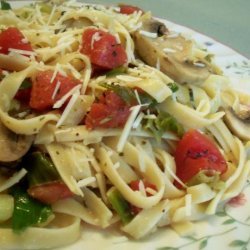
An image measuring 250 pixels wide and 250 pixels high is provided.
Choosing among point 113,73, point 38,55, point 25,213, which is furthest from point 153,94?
point 25,213

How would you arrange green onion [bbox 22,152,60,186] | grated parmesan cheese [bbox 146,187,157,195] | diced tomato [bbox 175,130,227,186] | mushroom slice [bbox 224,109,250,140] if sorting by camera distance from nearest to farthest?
green onion [bbox 22,152,60,186] → grated parmesan cheese [bbox 146,187,157,195] → diced tomato [bbox 175,130,227,186] → mushroom slice [bbox 224,109,250,140]

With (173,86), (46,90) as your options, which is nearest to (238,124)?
(173,86)

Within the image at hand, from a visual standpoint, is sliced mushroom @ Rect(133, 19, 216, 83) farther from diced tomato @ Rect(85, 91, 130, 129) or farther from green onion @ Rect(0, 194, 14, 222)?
green onion @ Rect(0, 194, 14, 222)

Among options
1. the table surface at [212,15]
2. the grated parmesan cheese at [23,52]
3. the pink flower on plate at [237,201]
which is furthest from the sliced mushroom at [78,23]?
the table surface at [212,15]

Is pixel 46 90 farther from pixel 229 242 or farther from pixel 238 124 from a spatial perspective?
pixel 238 124

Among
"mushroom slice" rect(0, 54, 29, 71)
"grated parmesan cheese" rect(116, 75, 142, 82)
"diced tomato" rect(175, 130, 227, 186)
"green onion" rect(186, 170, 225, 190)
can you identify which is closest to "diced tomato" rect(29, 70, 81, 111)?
"mushroom slice" rect(0, 54, 29, 71)

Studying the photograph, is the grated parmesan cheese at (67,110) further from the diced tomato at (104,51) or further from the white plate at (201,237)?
the white plate at (201,237)
